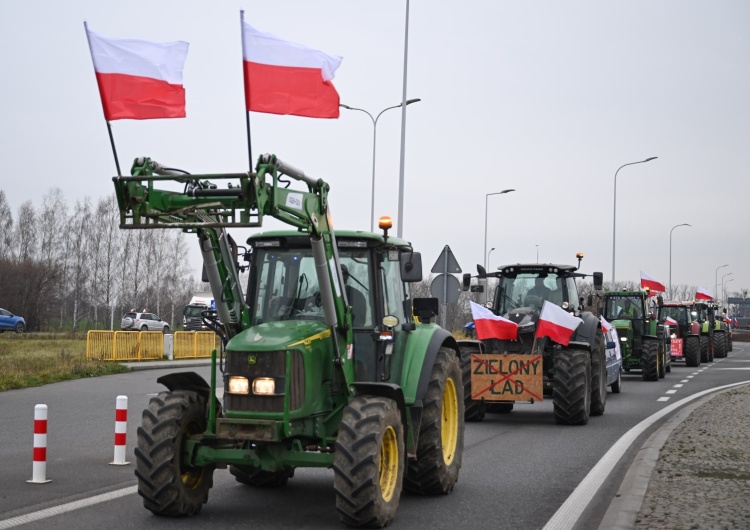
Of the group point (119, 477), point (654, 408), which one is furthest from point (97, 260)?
point (119, 477)

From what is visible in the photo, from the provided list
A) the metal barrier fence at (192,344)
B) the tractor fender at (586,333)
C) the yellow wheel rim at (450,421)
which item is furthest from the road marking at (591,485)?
the metal barrier fence at (192,344)

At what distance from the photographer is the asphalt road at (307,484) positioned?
26.3ft

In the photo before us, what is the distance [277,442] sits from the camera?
306 inches

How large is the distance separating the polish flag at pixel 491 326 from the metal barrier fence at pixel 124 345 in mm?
16835

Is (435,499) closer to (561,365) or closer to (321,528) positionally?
(321,528)

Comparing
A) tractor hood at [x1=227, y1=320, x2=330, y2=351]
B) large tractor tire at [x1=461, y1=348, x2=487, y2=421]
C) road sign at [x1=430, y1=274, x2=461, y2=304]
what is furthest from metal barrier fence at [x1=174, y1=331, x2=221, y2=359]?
tractor hood at [x1=227, y1=320, x2=330, y2=351]

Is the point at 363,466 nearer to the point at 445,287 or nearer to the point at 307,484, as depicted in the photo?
the point at 307,484

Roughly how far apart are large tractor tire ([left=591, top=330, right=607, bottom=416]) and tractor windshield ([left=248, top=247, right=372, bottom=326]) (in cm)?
933

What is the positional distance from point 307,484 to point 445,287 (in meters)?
11.7

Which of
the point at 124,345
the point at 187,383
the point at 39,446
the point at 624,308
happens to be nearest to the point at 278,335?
the point at 187,383

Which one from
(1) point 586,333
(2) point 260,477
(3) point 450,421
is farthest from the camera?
(1) point 586,333

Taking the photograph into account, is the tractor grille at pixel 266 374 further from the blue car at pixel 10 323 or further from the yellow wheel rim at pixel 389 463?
the blue car at pixel 10 323

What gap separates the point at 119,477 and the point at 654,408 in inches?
467

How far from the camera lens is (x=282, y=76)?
26.3ft
